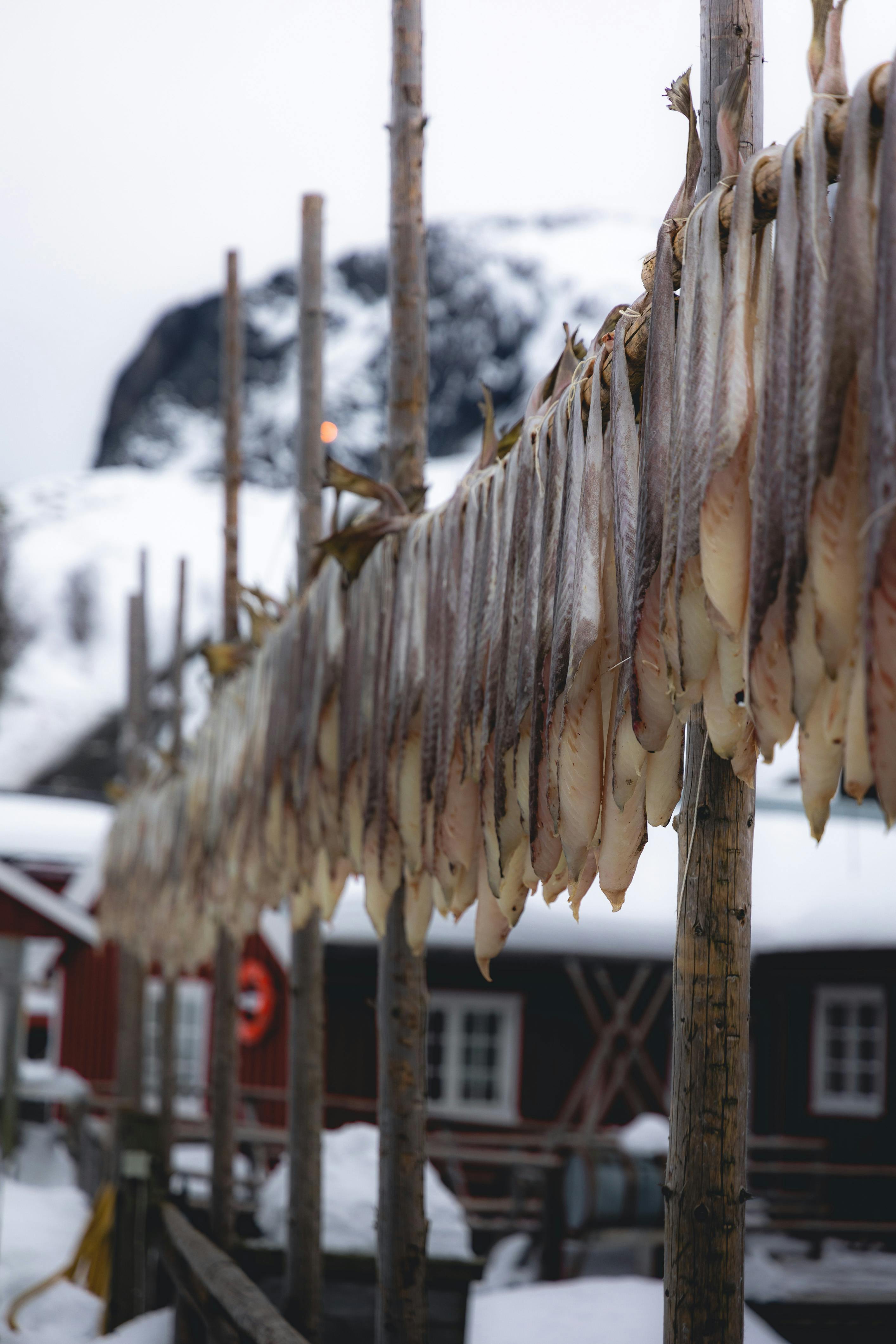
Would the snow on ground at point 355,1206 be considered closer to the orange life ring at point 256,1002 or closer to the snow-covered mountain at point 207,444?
the orange life ring at point 256,1002

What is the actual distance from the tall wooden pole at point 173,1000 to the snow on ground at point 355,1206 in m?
2.96

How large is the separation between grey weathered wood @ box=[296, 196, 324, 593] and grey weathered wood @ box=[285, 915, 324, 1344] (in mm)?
1826

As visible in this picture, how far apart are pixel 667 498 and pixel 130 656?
15.0m

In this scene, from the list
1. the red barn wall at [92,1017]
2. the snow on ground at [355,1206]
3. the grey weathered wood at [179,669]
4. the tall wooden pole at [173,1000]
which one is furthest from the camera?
the red barn wall at [92,1017]

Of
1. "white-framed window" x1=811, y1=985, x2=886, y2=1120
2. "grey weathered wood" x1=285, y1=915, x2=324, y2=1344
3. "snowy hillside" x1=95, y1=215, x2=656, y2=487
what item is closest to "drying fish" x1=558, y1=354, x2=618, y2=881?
"grey weathered wood" x1=285, y1=915, x2=324, y2=1344

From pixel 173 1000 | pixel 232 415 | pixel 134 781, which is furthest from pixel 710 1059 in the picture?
pixel 134 781

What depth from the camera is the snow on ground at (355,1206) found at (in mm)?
6195

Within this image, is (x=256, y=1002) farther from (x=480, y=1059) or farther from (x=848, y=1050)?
(x=848, y=1050)

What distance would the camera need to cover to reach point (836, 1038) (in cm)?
1487

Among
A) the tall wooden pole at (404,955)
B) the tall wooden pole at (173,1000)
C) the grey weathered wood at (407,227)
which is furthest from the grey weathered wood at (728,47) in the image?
the tall wooden pole at (173,1000)

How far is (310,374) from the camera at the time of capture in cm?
698

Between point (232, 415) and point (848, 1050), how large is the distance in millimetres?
9789

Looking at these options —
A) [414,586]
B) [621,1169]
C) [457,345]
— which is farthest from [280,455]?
[414,586]

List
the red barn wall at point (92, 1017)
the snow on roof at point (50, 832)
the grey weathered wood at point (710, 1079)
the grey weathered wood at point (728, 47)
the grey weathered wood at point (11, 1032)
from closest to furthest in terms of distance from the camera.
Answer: the grey weathered wood at point (710, 1079) → the grey weathered wood at point (728, 47) → the grey weathered wood at point (11, 1032) → the red barn wall at point (92, 1017) → the snow on roof at point (50, 832)
